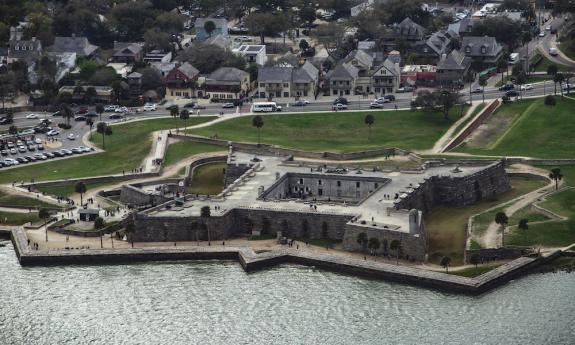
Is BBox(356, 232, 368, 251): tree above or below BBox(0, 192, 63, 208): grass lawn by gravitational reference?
below

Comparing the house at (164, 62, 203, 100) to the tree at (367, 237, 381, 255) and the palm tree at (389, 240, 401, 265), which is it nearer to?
the tree at (367, 237, 381, 255)

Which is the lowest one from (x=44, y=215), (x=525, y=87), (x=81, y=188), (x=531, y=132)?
(x=44, y=215)

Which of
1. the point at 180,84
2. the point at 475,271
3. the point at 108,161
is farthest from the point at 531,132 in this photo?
the point at 180,84

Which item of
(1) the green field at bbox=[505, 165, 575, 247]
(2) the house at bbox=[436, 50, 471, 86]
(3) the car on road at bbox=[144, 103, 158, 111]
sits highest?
(2) the house at bbox=[436, 50, 471, 86]

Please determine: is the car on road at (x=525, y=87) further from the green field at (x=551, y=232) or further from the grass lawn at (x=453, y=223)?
the green field at (x=551, y=232)

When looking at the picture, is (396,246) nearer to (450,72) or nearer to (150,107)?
(150,107)

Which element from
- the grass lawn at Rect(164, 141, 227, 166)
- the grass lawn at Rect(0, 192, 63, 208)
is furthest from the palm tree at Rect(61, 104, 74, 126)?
the grass lawn at Rect(0, 192, 63, 208)
